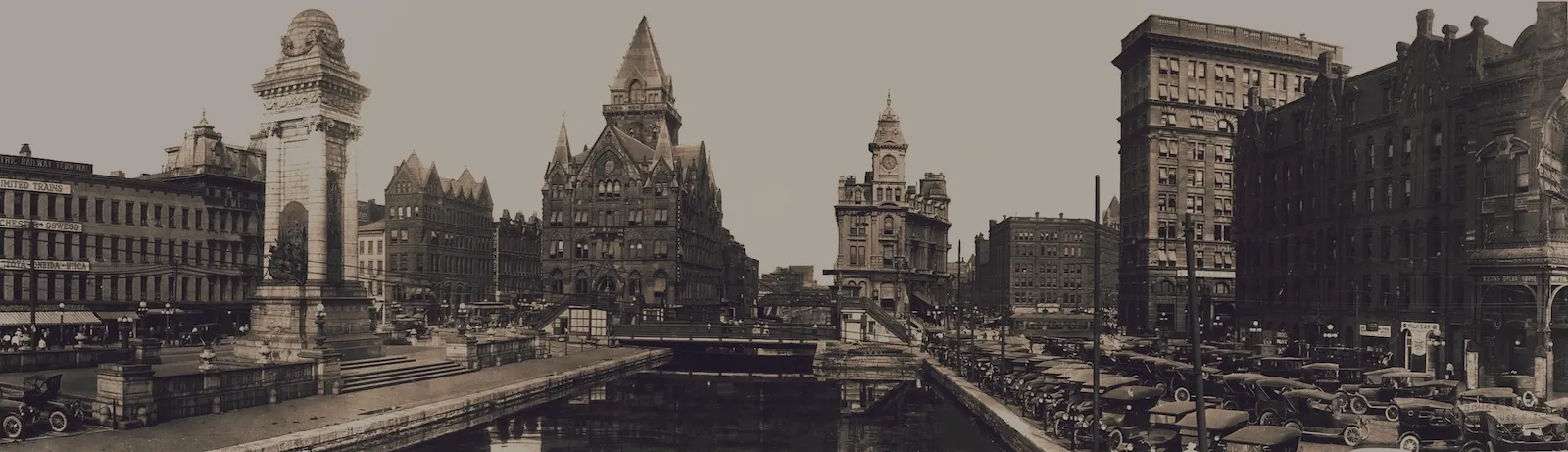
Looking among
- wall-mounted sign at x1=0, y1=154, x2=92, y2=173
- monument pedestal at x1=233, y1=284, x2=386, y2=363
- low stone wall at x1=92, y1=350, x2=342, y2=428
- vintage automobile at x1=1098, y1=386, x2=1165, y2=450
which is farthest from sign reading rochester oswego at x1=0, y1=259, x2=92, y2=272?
vintage automobile at x1=1098, y1=386, x2=1165, y2=450

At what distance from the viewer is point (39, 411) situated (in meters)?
32.0

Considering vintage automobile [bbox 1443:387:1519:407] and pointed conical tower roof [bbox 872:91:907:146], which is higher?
pointed conical tower roof [bbox 872:91:907:146]

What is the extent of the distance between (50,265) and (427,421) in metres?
43.4

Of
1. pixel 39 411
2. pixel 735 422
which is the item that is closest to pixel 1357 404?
pixel 735 422

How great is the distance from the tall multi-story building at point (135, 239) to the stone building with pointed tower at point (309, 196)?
568 inches

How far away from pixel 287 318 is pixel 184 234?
112 ft

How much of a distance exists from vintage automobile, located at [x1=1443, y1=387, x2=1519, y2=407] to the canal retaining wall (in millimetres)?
12219

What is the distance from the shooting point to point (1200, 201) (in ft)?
321

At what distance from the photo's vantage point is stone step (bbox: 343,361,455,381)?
46438 millimetres

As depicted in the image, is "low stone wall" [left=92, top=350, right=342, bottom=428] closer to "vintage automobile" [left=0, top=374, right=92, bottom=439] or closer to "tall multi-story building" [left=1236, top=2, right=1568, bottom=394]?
"vintage automobile" [left=0, top=374, right=92, bottom=439]

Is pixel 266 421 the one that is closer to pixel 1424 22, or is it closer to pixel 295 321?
pixel 295 321

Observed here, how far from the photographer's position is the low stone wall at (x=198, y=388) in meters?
33.2

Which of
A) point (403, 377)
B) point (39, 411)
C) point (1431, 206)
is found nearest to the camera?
point (39, 411)

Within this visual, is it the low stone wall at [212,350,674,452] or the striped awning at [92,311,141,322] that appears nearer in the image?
the low stone wall at [212,350,674,452]
